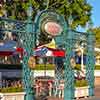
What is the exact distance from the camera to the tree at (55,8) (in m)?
37.9

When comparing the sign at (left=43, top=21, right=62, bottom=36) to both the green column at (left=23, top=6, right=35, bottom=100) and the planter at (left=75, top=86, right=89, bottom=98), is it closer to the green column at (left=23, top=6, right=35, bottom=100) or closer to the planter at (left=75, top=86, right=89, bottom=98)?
the green column at (left=23, top=6, right=35, bottom=100)

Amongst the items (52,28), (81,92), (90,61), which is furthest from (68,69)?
(90,61)

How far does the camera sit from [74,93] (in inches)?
932

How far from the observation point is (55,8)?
38625 millimetres

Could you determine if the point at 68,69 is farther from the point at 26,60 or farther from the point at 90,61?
the point at 26,60

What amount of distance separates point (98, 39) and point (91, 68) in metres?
55.7

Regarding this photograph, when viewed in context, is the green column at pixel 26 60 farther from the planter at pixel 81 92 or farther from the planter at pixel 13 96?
the planter at pixel 81 92

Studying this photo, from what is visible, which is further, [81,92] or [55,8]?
[55,8]

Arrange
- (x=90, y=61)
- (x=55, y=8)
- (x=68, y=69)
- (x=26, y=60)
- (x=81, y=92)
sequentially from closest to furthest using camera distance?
(x=26, y=60) → (x=68, y=69) → (x=81, y=92) → (x=90, y=61) → (x=55, y=8)

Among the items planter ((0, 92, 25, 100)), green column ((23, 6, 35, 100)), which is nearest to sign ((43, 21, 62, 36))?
green column ((23, 6, 35, 100))

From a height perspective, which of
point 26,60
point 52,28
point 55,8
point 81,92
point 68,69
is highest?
point 55,8

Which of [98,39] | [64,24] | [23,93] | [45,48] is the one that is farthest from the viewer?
[98,39]

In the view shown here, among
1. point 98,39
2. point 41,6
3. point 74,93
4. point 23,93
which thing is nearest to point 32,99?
point 23,93

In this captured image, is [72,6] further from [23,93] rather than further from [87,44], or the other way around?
[23,93]
